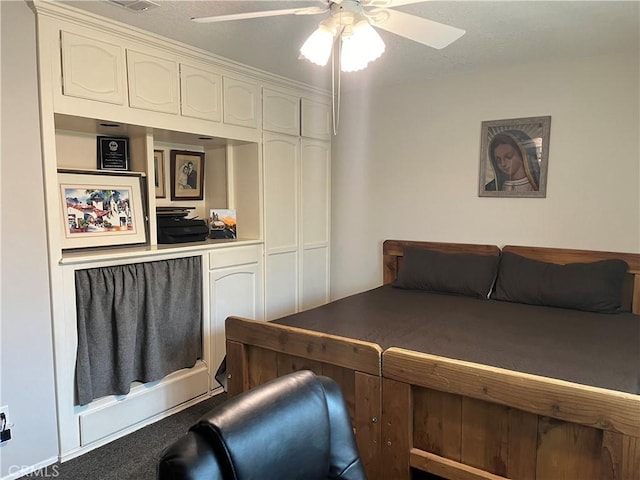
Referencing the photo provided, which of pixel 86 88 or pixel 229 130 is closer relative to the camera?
pixel 86 88

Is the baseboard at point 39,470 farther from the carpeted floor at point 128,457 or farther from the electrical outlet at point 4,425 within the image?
the electrical outlet at point 4,425

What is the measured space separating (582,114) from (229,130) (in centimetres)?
235

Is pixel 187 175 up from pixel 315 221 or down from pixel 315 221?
up

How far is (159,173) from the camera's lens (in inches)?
128

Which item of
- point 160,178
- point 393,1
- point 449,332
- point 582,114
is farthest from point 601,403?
point 160,178

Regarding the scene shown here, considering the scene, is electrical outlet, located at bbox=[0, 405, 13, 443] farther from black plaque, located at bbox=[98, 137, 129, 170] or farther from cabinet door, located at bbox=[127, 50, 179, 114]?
cabinet door, located at bbox=[127, 50, 179, 114]

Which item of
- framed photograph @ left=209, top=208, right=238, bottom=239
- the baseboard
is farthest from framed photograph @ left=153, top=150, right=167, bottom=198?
the baseboard

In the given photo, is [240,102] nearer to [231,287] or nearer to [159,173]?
[159,173]

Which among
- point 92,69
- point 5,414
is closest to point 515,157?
point 92,69

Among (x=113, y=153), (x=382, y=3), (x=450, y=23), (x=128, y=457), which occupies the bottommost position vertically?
(x=128, y=457)

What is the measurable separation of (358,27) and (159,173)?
2038 millimetres

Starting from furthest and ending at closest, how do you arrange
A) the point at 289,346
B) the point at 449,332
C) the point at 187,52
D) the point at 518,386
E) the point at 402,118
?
the point at 402,118 < the point at 187,52 < the point at 449,332 < the point at 289,346 < the point at 518,386

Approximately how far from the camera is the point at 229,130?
10.1ft

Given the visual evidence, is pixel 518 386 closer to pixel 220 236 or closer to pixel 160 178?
pixel 220 236
